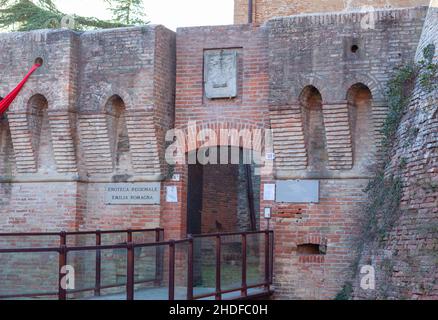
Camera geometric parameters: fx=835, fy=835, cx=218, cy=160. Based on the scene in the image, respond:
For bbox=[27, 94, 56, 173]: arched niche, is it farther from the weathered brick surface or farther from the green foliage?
the green foliage

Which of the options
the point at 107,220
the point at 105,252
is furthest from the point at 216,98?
the point at 105,252

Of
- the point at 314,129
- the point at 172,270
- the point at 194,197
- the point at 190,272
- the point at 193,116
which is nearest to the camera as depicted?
the point at 172,270

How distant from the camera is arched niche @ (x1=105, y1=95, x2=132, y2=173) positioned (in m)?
15.5

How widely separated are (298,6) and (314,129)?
6908 millimetres

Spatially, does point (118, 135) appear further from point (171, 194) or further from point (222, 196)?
point (222, 196)

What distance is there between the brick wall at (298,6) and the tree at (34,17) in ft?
26.5

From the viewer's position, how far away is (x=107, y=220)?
15.5 meters

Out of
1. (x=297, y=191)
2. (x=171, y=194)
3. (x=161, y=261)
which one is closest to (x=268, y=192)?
(x=297, y=191)

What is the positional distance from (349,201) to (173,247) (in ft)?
12.6

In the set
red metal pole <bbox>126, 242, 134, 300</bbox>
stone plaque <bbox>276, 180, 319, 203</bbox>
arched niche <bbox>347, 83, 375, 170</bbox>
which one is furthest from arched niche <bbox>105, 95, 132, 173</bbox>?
red metal pole <bbox>126, 242, 134, 300</bbox>

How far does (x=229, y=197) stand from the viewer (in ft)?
66.2

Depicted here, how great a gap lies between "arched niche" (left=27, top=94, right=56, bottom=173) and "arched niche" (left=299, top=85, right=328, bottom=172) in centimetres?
485

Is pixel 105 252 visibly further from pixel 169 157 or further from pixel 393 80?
pixel 393 80
